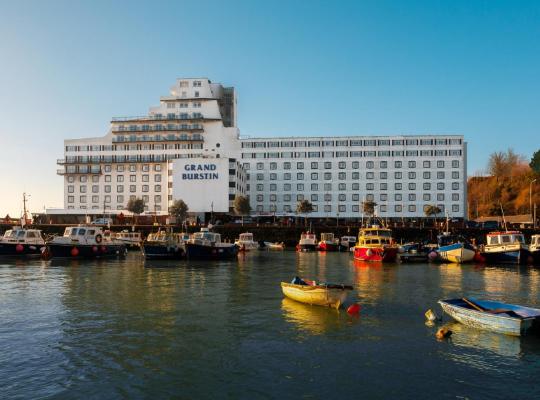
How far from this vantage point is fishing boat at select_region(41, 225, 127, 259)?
65250mm

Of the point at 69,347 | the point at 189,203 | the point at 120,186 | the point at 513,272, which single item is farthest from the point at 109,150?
the point at 69,347

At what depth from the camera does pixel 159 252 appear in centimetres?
6247

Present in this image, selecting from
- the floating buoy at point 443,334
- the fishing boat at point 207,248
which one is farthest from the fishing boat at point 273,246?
the floating buoy at point 443,334

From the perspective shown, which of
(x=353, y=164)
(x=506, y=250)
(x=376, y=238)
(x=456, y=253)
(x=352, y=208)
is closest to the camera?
(x=506, y=250)

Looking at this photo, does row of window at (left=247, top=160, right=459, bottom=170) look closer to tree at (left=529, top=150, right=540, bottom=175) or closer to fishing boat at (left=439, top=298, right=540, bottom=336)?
tree at (left=529, top=150, right=540, bottom=175)

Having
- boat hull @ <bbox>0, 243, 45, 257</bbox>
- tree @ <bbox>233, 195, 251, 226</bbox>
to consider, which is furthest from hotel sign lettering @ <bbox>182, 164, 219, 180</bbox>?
boat hull @ <bbox>0, 243, 45, 257</bbox>

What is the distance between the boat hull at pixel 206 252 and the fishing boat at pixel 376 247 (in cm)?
1728

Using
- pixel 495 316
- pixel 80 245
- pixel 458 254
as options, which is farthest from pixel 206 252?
pixel 495 316

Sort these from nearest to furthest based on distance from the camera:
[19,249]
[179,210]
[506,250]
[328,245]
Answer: [506,250] → [19,249] → [328,245] → [179,210]

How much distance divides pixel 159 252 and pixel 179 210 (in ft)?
168

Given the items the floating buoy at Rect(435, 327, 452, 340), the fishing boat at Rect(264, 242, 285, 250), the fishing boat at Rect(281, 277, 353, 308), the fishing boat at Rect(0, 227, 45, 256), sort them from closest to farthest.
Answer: the floating buoy at Rect(435, 327, 452, 340) < the fishing boat at Rect(281, 277, 353, 308) < the fishing boat at Rect(0, 227, 45, 256) < the fishing boat at Rect(264, 242, 285, 250)

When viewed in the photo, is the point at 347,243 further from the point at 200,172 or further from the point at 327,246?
the point at 200,172

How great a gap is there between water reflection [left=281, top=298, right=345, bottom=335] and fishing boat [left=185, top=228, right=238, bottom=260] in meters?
34.6

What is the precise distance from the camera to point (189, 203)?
398 ft
